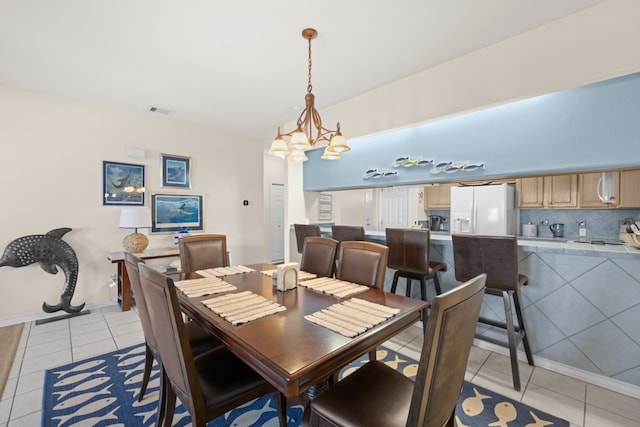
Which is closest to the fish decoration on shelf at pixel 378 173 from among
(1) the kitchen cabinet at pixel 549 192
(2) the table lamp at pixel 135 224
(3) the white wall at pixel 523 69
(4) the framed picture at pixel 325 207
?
(3) the white wall at pixel 523 69

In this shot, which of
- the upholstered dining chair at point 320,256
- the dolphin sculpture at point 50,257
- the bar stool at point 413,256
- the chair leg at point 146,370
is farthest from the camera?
the dolphin sculpture at point 50,257

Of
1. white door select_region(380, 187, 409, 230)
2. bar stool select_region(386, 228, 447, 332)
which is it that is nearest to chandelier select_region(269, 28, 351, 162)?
bar stool select_region(386, 228, 447, 332)

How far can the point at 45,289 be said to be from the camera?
336 centimetres

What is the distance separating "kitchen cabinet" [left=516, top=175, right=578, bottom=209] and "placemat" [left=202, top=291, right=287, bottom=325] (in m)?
4.36

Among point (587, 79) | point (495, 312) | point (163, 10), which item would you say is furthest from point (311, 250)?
point (587, 79)

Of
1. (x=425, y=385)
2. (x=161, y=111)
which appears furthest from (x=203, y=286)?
(x=161, y=111)

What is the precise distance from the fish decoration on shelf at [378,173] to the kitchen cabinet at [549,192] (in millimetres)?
2386

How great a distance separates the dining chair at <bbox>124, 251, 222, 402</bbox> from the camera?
4.84 ft

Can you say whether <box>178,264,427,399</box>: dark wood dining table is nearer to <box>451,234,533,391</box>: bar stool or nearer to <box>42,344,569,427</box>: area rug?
<box>42,344,569,427</box>: area rug

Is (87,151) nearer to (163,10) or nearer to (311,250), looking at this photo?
(163,10)

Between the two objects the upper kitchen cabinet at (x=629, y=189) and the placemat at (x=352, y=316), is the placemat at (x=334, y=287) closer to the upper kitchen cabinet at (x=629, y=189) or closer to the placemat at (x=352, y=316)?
the placemat at (x=352, y=316)

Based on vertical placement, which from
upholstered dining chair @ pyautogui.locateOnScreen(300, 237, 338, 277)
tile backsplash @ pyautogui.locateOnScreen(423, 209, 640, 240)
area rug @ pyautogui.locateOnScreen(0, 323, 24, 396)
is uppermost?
tile backsplash @ pyautogui.locateOnScreen(423, 209, 640, 240)

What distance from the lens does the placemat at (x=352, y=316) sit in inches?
48.5

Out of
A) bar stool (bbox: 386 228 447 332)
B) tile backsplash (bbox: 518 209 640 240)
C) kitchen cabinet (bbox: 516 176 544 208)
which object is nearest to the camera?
bar stool (bbox: 386 228 447 332)
